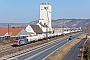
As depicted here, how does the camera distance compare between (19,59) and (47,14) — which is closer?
(19,59)

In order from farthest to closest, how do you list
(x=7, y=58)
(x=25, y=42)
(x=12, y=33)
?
(x=12, y=33), (x=25, y=42), (x=7, y=58)

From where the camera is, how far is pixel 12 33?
90812 mm

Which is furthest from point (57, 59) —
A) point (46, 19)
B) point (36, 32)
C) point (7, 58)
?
point (46, 19)

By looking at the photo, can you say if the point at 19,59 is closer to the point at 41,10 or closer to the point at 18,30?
the point at 18,30

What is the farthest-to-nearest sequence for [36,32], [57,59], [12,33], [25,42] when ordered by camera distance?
[36,32] < [12,33] < [25,42] < [57,59]

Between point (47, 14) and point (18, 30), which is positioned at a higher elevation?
point (47, 14)

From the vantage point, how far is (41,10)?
479 feet

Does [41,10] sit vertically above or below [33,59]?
above

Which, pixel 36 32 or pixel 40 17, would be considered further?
pixel 40 17

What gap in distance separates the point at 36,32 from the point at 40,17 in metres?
28.4

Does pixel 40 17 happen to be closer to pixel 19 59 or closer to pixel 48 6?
pixel 48 6

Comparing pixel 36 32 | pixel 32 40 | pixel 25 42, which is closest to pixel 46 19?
pixel 36 32

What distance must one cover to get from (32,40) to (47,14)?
66.9 meters

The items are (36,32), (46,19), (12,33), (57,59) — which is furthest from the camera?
(46,19)
